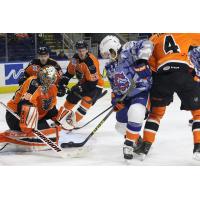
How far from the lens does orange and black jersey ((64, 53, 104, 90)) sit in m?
3.69

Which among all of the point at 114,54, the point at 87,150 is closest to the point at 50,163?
the point at 87,150

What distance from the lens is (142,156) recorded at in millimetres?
2967

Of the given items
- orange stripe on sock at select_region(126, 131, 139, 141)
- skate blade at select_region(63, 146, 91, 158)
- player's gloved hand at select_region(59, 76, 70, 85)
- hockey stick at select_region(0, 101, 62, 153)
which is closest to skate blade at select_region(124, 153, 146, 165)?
orange stripe on sock at select_region(126, 131, 139, 141)

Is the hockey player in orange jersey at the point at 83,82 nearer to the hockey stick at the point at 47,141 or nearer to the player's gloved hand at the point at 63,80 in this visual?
the player's gloved hand at the point at 63,80

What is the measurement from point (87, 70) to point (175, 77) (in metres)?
1.07

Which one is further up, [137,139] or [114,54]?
[114,54]

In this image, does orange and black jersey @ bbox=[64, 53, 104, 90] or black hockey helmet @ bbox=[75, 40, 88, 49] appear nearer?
black hockey helmet @ bbox=[75, 40, 88, 49]

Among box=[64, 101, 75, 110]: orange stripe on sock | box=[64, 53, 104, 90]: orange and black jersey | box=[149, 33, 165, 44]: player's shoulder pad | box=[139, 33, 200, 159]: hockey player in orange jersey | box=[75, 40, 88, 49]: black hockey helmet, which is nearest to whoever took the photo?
box=[139, 33, 200, 159]: hockey player in orange jersey

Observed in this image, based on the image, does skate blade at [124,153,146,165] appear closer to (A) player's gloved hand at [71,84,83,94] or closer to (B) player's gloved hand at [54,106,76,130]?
(B) player's gloved hand at [54,106,76,130]

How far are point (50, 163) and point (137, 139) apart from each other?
1.78ft

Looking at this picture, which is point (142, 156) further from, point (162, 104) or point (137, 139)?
point (162, 104)

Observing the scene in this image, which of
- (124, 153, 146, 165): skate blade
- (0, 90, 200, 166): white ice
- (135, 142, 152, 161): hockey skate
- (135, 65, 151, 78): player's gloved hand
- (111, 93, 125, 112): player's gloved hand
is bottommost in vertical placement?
(0, 90, 200, 166): white ice

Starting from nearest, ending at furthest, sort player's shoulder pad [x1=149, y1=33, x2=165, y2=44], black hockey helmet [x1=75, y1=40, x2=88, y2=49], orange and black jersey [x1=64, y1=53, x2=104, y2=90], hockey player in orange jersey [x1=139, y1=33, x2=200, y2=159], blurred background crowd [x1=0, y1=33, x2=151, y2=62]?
hockey player in orange jersey [x1=139, y1=33, x2=200, y2=159], player's shoulder pad [x1=149, y1=33, x2=165, y2=44], blurred background crowd [x1=0, y1=33, x2=151, y2=62], black hockey helmet [x1=75, y1=40, x2=88, y2=49], orange and black jersey [x1=64, y1=53, x2=104, y2=90]

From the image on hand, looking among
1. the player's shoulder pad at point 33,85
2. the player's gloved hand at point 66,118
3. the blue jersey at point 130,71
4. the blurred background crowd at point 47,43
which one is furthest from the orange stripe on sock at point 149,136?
the player's gloved hand at point 66,118
